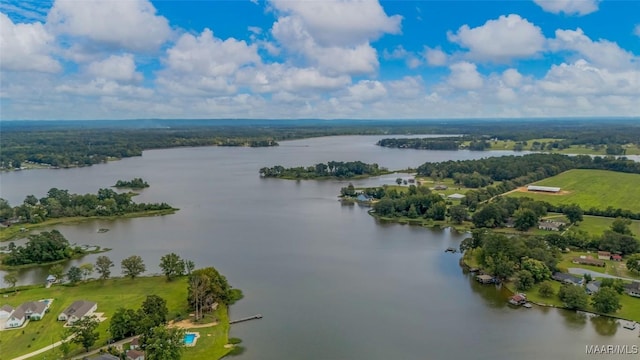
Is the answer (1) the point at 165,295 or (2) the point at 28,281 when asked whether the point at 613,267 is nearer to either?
(1) the point at 165,295

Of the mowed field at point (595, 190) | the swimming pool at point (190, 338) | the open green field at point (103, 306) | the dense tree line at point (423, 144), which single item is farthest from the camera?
the dense tree line at point (423, 144)

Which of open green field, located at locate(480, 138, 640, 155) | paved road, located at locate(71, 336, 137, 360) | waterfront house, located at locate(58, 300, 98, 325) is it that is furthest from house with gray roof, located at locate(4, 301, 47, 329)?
open green field, located at locate(480, 138, 640, 155)

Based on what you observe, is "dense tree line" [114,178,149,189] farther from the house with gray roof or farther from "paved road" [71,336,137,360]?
"paved road" [71,336,137,360]

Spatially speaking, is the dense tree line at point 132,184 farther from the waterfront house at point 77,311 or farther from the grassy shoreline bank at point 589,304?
the grassy shoreline bank at point 589,304

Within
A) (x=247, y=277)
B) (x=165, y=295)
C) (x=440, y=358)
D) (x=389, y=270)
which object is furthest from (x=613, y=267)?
(x=165, y=295)

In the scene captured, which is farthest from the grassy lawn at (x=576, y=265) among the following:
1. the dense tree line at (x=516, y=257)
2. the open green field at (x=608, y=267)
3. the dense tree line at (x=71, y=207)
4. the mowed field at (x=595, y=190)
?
the dense tree line at (x=71, y=207)
